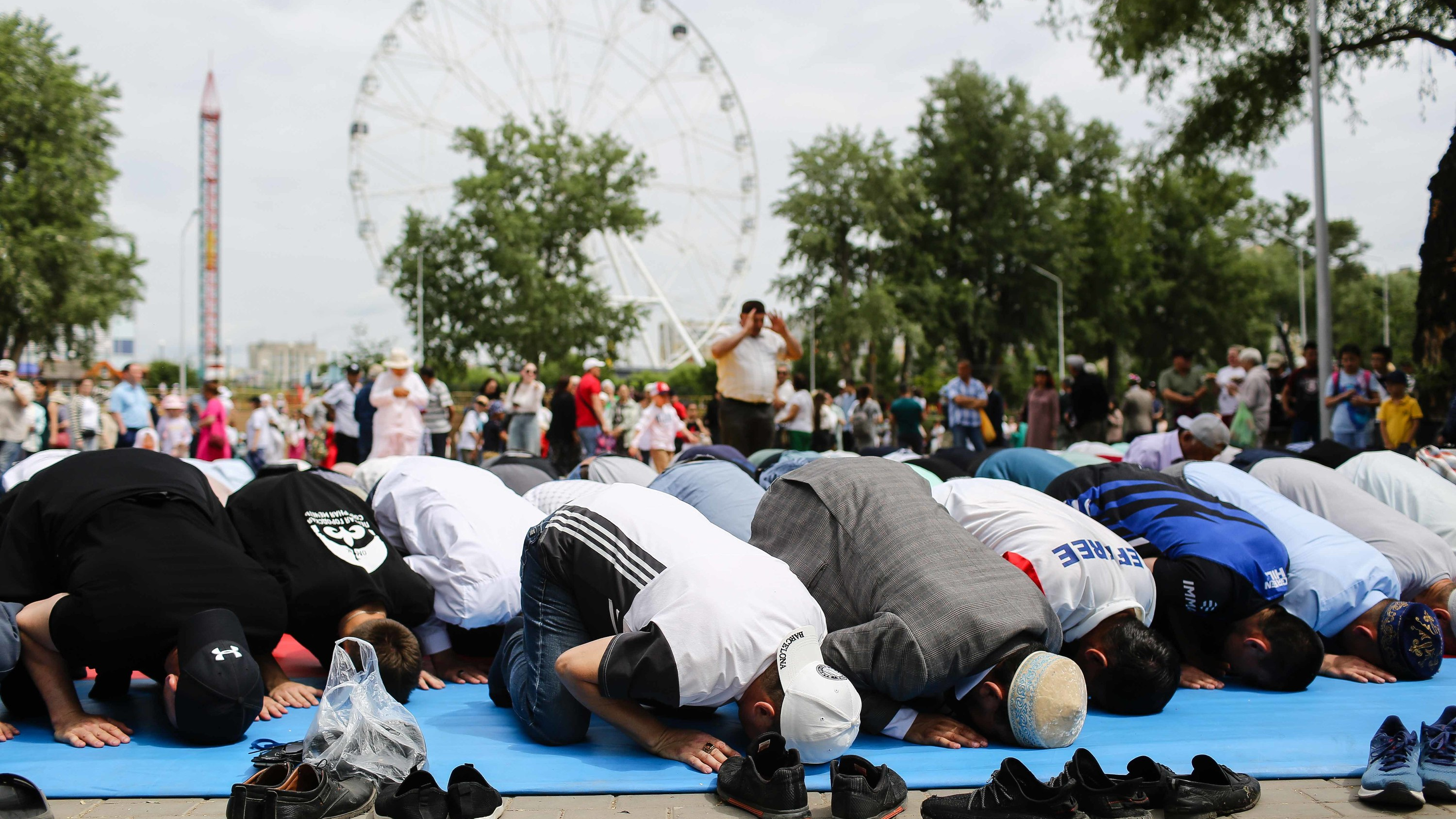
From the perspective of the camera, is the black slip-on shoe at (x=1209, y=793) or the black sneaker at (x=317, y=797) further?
the black slip-on shoe at (x=1209, y=793)

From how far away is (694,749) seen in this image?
3365 millimetres

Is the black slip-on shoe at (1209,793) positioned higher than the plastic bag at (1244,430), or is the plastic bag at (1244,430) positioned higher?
the plastic bag at (1244,430)

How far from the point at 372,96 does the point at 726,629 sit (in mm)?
47263

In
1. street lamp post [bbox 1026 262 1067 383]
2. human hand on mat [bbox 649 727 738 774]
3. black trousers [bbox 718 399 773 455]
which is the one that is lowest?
A: human hand on mat [bbox 649 727 738 774]

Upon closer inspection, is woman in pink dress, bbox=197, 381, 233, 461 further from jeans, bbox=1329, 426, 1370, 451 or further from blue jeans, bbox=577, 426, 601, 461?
jeans, bbox=1329, 426, 1370, 451

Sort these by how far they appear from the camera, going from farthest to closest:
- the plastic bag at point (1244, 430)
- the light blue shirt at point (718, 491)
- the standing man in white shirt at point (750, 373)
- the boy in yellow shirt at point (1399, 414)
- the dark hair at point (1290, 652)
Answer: the plastic bag at point (1244, 430), the boy in yellow shirt at point (1399, 414), the standing man in white shirt at point (750, 373), the light blue shirt at point (718, 491), the dark hair at point (1290, 652)

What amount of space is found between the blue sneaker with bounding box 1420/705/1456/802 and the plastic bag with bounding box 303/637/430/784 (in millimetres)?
2956

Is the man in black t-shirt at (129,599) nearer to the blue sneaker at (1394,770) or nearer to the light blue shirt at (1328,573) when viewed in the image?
the blue sneaker at (1394,770)

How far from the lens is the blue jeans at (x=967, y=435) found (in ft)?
50.3

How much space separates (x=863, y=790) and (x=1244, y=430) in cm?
1202

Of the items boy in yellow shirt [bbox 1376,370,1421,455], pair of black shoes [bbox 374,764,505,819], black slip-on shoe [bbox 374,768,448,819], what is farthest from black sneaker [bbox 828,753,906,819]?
boy in yellow shirt [bbox 1376,370,1421,455]

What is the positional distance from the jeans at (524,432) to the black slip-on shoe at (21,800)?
12201 millimetres

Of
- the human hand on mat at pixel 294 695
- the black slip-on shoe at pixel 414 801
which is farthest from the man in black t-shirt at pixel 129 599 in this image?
the black slip-on shoe at pixel 414 801

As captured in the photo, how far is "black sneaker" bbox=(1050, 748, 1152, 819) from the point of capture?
2850mm
